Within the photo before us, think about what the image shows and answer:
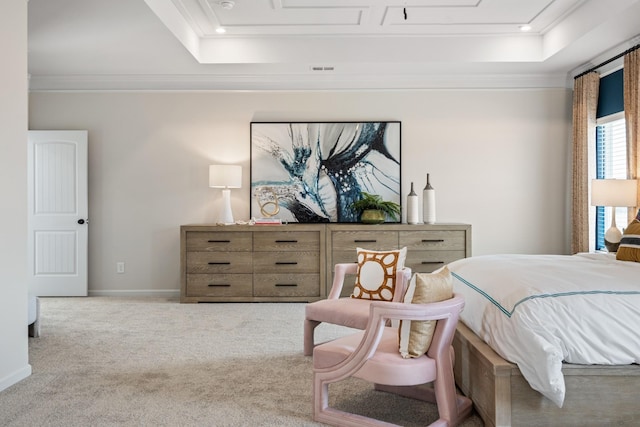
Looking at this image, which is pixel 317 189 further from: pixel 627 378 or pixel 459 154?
pixel 627 378

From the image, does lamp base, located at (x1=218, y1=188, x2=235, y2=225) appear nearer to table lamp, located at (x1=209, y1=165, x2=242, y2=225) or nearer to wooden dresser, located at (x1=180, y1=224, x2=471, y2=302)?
table lamp, located at (x1=209, y1=165, x2=242, y2=225)

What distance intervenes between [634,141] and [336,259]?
290cm

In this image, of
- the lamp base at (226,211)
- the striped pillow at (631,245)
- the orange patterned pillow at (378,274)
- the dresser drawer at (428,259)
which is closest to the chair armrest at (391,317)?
the orange patterned pillow at (378,274)

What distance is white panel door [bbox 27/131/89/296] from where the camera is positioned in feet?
19.5

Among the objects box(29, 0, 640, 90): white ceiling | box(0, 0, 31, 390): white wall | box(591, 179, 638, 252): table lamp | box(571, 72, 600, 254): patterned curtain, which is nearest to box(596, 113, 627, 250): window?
box(571, 72, 600, 254): patterned curtain

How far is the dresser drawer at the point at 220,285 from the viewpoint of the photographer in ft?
18.3

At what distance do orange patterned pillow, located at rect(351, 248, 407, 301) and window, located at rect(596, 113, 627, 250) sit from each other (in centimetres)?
288

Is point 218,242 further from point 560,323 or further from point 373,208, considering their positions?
point 560,323

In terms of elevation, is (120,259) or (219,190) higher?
(219,190)

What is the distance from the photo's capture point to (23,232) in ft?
10.5

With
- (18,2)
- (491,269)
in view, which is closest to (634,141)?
(491,269)

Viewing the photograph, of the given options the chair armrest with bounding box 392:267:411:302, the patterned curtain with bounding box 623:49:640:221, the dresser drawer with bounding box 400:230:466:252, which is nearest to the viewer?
the chair armrest with bounding box 392:267:411:302

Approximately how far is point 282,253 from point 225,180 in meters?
0.97

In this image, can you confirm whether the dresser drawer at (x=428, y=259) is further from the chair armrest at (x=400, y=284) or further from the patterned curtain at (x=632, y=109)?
the chair armrest at (x=400, y=284)
